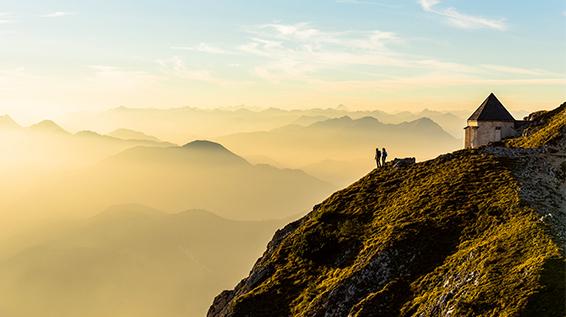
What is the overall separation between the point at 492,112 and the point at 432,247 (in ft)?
199

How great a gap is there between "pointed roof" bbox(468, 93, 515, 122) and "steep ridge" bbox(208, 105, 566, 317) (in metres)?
35.2

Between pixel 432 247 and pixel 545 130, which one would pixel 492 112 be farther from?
pixel 432 247

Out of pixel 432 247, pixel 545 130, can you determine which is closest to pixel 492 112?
pixel 545 130

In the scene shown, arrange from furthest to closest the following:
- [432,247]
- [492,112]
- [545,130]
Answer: [492,112], [545,130], [432,247]

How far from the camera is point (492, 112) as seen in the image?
3964 inches

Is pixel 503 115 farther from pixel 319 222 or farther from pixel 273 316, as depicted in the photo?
pixel 273 316

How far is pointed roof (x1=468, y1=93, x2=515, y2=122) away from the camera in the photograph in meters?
100

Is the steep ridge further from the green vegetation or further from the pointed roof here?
the pointed roof

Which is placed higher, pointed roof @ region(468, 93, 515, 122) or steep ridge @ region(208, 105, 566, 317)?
pointed roof @ region(468, 93, 515, 122)

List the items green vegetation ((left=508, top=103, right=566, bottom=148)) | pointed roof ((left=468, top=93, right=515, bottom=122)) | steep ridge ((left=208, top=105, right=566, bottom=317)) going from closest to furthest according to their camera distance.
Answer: steep ridge ((left=208, top=105, right=566, bottom=317)) < green vegetation ((left=508, top=103, right=566, bottom=148)) < pointed roof ((left=468, top=93, right=515, bottom=122))

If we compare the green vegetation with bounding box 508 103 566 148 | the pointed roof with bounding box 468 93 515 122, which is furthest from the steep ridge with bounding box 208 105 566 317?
the pointed roof with bounding box 468 93 515 122

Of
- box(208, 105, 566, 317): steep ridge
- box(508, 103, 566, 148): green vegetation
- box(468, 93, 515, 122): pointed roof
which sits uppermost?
box(468, 93, 515, 122): pointed roof

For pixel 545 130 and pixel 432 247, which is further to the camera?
pixel 545 130

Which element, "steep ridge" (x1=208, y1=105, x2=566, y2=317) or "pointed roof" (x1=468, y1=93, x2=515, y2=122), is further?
"pointed roof" (x1=468, y1=93, x2=515, y2=122)
